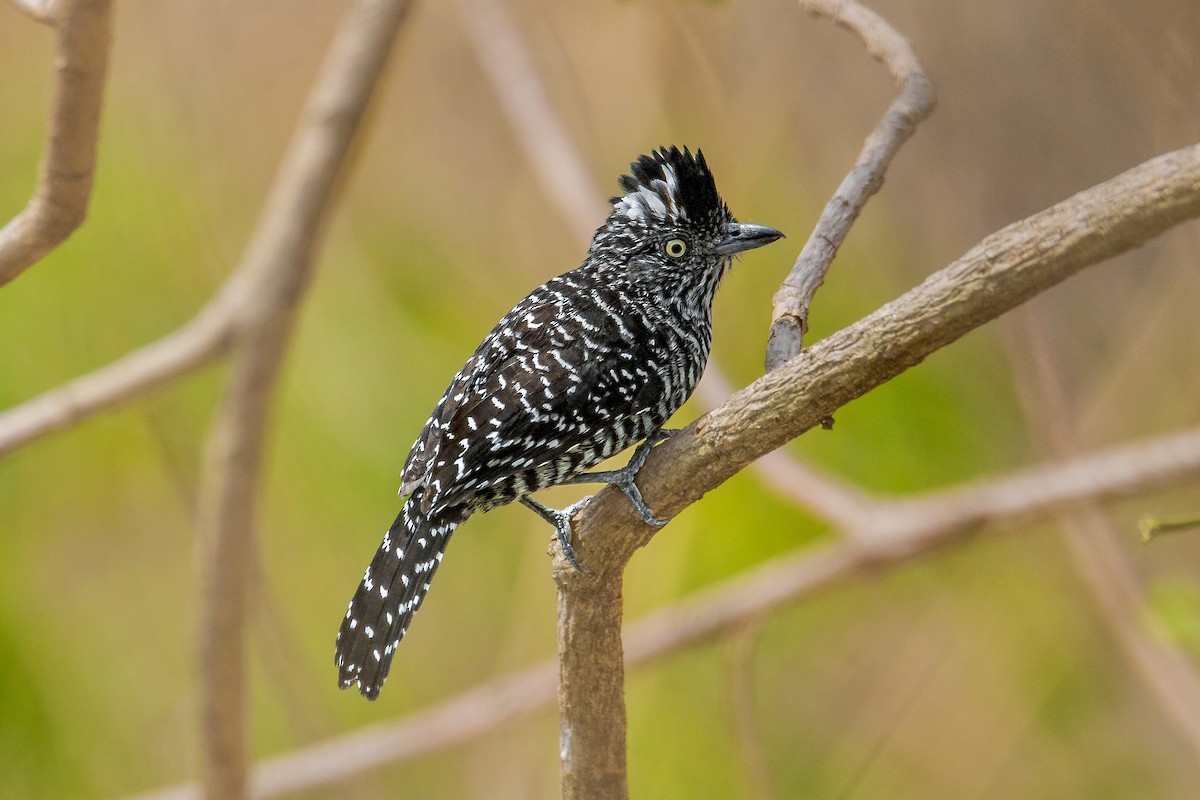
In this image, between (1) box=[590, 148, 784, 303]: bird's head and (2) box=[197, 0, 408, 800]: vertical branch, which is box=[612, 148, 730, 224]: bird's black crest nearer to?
(1) box=[590, 148, 784, 303]: bird's head

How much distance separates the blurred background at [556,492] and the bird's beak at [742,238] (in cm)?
153

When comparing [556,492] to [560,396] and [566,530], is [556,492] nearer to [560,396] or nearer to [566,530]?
[560,396]

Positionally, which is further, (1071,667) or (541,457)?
(1071,667)

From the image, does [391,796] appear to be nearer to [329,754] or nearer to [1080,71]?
[329,754]

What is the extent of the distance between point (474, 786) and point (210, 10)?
12.2ft

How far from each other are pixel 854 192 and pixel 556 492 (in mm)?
2709

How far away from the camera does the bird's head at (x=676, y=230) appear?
236 centimetres

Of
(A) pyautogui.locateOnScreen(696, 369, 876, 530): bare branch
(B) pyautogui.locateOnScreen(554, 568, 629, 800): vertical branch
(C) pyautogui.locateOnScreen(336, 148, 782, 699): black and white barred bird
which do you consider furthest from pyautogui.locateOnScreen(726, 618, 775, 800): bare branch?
(C) pyautogui.locateOnScreen(336, 148, 782, 699): black and white barred bird

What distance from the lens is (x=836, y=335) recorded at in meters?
1.56

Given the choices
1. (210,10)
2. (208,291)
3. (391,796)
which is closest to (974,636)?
(391,796)

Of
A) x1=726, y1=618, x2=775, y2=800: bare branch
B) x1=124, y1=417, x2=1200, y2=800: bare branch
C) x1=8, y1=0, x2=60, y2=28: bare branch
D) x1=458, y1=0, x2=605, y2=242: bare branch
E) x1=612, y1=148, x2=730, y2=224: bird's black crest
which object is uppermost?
x1=458, y1=0, x2=605, y2=242: bare branch

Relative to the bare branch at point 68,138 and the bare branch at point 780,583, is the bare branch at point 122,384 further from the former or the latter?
the bare branch at point 780,583

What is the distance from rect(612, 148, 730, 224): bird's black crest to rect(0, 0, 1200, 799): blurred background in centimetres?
158

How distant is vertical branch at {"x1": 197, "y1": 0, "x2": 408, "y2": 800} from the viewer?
2.29m
